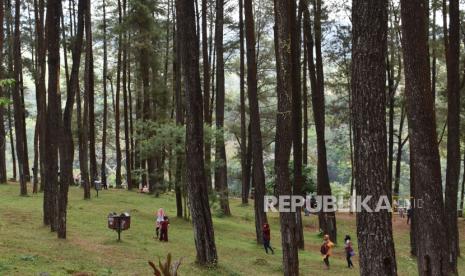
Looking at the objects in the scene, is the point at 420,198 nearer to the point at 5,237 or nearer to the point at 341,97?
the point at 5,237

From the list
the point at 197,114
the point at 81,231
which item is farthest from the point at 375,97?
the point at 81,231

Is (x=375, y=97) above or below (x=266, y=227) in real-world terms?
above

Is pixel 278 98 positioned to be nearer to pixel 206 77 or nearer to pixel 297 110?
pixel 297 110

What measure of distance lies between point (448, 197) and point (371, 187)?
10019 millimetres

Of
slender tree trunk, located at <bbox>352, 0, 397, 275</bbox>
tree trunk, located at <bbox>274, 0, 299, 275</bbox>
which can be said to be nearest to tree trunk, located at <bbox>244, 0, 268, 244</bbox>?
tree trunk, located at <bbox>274, 0, 299, 275</bbox>

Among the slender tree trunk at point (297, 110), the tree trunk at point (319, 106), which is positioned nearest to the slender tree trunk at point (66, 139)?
the slender tree trunk at point (297, 110)

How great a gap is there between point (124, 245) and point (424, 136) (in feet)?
30.9

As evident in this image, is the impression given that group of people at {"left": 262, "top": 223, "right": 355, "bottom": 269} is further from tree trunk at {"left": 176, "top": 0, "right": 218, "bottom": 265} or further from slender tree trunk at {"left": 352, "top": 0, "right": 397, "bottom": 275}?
slender tree trunk at {"left": 352, "top": 0, "right": 397, "bottom": 275}

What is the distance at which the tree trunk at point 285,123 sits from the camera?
11.1 metres

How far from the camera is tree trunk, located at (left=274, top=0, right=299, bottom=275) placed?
11125mm

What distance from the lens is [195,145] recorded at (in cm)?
1250

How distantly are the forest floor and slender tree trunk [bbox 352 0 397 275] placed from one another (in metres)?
6.11

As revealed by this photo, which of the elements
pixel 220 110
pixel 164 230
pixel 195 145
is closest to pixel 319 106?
pixel 220 110

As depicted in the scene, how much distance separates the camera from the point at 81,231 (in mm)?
16016
